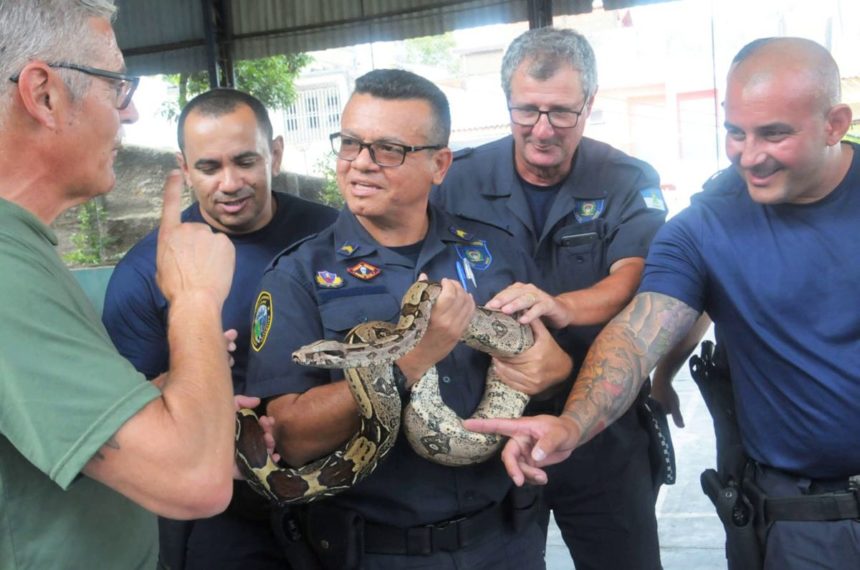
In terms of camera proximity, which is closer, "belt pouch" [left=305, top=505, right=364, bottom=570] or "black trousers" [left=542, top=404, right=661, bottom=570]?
"belt pouch" [left=305, top=505, right=364, bottom=570]

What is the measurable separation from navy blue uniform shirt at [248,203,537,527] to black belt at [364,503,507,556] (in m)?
0.03

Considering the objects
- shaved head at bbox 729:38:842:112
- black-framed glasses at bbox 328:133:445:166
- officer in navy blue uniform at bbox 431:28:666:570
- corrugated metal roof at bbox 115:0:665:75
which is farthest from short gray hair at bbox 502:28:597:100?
corrugated metal roof at bbox 115:0:665:75

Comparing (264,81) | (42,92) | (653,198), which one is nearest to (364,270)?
(42,92)

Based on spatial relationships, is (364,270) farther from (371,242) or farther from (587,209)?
(587,209)

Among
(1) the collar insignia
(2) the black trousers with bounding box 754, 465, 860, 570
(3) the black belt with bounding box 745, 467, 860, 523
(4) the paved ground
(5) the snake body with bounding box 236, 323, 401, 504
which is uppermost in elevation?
(1) the collar insignia

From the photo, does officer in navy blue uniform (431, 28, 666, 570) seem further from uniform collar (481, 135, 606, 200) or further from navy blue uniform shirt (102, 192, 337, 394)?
navy blue uniform shirt (102, 192, 337, 394)

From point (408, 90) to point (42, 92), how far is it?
1.28 m

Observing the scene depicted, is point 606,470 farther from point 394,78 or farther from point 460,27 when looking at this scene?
point 460,27

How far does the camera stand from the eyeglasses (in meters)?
1.85

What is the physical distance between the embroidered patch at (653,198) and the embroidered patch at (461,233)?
3.37ft

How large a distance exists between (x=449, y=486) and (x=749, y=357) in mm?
1107

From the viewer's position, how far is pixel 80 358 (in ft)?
5.26

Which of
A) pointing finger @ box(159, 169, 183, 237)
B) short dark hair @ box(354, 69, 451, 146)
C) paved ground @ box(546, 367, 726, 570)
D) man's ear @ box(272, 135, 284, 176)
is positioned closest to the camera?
pointing finger @ box(159, 169, 183, 237)

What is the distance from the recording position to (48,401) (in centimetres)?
156
